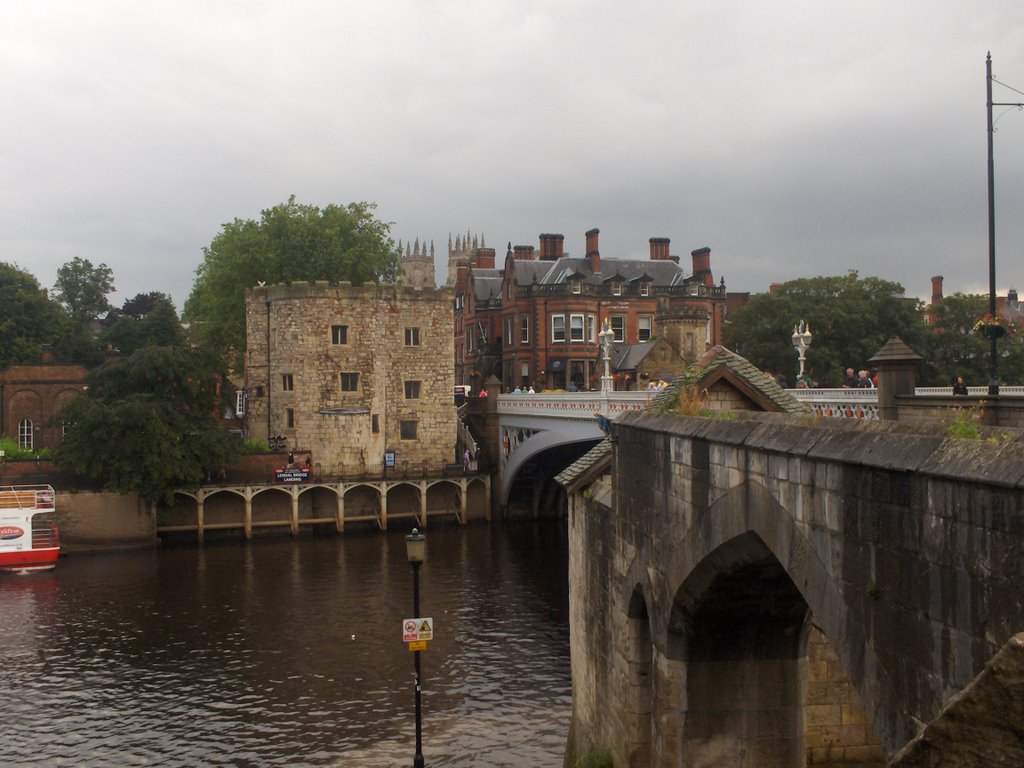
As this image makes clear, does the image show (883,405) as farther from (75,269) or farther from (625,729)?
(75,269)

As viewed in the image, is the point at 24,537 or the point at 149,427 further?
the point at 149,427

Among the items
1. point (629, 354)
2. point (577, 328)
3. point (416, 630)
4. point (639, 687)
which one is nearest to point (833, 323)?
point (629, 354)

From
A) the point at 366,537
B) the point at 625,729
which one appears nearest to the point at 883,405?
the point at 625,729

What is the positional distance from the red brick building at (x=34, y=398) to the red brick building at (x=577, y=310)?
26891 mm

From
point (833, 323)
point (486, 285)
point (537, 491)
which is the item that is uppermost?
point (486, 285)

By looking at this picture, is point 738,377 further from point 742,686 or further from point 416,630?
point 416,630

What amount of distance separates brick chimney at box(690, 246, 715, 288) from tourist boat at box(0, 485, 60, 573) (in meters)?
44.2

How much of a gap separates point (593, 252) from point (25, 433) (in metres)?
→ 37.5

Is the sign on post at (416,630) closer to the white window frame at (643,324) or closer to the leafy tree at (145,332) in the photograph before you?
the white window frame at (643,324)

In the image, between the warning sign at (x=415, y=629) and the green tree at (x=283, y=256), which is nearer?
the warning sign at (x=415, y=629)

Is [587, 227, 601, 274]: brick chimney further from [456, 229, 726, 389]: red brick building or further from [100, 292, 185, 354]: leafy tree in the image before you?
[100, 292, 185, 354]: leafy tree

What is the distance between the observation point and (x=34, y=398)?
5866cm

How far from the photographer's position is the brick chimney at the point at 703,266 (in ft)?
225

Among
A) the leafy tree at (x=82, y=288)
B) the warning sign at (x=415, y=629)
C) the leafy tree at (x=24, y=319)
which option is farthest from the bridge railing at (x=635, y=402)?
the leafy tree at (x=82, y=288)
